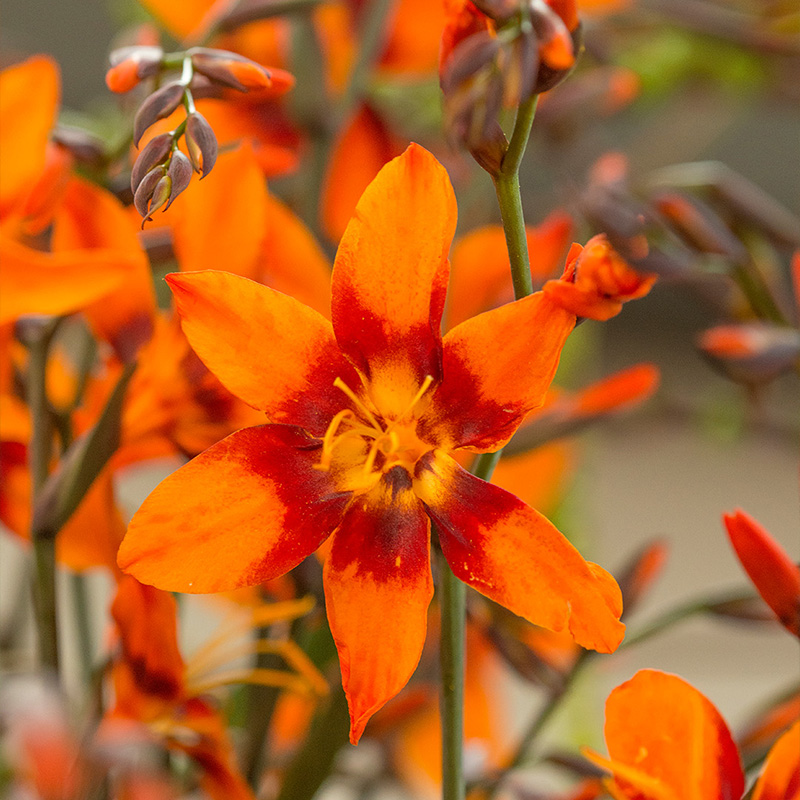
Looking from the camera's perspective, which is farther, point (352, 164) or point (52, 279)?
point (352, 164)

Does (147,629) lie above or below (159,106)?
below

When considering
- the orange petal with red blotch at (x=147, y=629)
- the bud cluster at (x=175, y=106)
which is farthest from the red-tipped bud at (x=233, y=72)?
the orange petal with red blotch at (x=147, y=629)

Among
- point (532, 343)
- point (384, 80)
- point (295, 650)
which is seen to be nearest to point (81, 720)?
point (295, 650)

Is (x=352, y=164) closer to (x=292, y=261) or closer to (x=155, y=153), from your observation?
(x=292, y=261)

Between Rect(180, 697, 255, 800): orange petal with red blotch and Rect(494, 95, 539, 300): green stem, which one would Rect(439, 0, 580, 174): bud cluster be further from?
Rect(180, 697, 255, 800): orange petal with red blotch

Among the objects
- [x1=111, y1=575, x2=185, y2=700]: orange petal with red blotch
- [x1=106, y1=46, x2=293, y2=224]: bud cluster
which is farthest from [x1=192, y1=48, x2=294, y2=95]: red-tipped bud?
[x1=111, y1=575, x2=185, y2=700]: orange petal with red blotch

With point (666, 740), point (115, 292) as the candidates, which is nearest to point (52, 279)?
point (115, 292)

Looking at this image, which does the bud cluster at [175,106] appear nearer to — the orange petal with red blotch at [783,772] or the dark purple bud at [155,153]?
the dark purple bud at [155,153]
